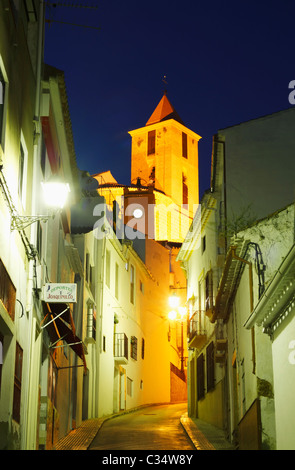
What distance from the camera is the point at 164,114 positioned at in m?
81.2

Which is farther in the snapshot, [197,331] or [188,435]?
[197,331]

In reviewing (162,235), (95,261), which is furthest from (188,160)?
(95,261)

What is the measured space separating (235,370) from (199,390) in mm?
9054

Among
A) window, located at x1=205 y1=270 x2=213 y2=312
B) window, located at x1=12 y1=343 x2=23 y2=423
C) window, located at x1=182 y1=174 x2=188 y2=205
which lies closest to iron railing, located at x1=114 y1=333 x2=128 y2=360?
window, located at x1=205 y1=270 x2=213 y2=312

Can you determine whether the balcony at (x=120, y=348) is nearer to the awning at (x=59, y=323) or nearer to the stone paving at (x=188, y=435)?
the stone paving at (x=188, y=435)

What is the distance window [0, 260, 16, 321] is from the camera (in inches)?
438

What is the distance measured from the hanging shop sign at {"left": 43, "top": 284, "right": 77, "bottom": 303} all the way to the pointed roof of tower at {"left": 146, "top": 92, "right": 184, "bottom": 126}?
62.9 metres

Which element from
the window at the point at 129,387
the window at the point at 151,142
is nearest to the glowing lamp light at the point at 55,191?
the window at the point at 129,387

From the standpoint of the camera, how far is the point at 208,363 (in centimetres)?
2719

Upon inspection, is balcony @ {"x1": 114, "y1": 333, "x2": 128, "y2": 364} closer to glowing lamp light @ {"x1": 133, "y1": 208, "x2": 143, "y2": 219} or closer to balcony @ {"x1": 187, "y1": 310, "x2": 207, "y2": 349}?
balcony @ {"x1": 187, "y1": 310, "x2": 207, "y2": 349}

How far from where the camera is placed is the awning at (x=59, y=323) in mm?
16359

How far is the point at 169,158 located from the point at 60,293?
60555 mm

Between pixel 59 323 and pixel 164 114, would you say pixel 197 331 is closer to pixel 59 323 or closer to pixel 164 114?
pixel 59 323

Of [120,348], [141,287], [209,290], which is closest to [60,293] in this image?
[209,290]
